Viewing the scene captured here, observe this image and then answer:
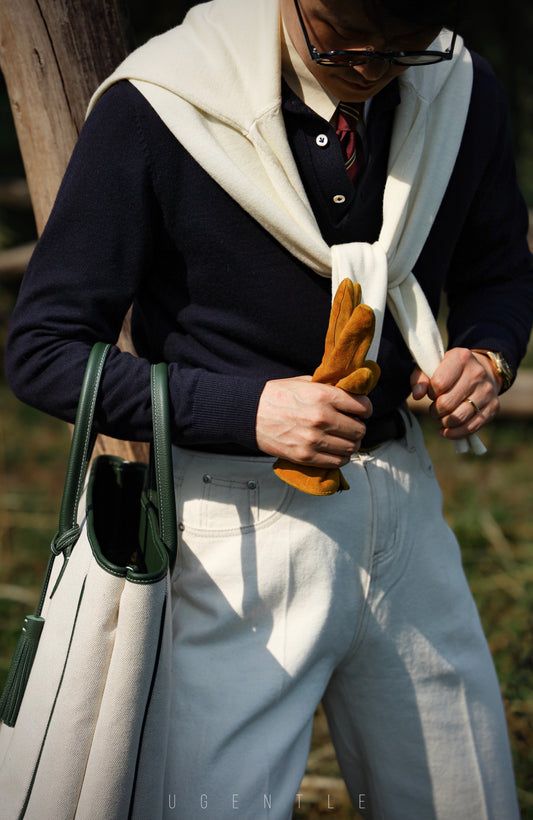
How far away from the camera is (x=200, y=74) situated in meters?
1.28

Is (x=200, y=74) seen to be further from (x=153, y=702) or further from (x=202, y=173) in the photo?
(x=153, y=702)

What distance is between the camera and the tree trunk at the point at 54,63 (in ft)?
5.00

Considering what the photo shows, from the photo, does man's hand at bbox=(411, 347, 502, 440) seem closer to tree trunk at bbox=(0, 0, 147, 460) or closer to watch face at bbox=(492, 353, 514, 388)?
watch face at bbox=(492, 353, 514, 388)

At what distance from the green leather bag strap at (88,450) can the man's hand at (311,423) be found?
16cm

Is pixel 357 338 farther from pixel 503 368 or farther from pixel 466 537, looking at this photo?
pixel 466 537

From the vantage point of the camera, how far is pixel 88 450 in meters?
1.29

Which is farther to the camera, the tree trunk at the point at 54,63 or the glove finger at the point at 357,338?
the tree trunk at the point at 54,63

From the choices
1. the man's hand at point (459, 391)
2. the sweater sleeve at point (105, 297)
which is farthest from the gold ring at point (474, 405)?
the sweater sleeve at point (105, 297)

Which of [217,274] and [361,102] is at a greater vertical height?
[361,102]

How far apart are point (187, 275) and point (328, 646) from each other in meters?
0.71

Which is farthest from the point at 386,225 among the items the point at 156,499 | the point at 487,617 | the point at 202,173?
the point at 487,617

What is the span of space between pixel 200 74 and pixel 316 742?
2099 millimetres

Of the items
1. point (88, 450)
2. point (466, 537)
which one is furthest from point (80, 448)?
point (466, 537)

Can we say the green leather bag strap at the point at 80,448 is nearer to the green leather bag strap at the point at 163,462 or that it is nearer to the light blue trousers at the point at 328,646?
the green leather bag strap at the point at 163,462
